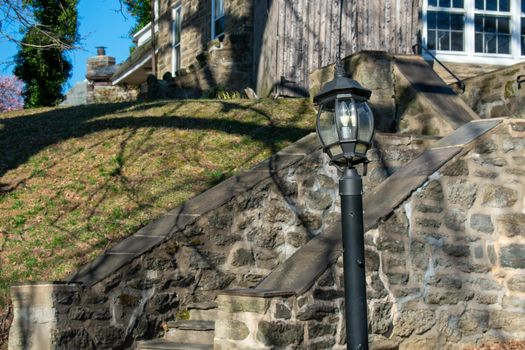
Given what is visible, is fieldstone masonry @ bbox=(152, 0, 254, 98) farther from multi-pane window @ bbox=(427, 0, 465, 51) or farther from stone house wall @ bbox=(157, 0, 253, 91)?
multi-pane window @ bbox=(427, 0, 465, 51)

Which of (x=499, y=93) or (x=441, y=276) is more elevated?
(x=499, y=93)

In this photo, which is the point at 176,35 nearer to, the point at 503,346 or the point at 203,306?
the point at 203,306

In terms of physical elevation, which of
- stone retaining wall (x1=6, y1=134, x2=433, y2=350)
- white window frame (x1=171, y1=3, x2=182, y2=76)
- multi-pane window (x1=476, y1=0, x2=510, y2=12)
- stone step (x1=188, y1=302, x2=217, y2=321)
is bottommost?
stone step (x1=188, y1=302, x2=217, y2=321)

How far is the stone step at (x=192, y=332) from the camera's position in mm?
8766

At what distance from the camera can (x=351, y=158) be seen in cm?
630

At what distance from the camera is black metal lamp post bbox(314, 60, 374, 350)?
6.16m

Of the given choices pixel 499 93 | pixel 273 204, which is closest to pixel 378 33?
pixel 499 93

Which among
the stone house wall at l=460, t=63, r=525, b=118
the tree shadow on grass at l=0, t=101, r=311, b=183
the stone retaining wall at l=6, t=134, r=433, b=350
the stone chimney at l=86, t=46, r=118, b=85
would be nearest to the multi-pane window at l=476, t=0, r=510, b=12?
the stone house wall at l=460, t=63, r=525, b=118

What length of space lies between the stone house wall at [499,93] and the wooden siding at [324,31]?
288 centimetres

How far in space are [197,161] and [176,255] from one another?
8.98 ft

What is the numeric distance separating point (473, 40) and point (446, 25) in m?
0.55

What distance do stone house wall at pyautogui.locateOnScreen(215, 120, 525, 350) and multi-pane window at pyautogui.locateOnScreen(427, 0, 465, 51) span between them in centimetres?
756

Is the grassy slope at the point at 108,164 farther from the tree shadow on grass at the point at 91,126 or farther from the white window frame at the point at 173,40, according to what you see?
the white window frame at the point at 173,40

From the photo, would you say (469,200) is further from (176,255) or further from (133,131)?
(133,131)
